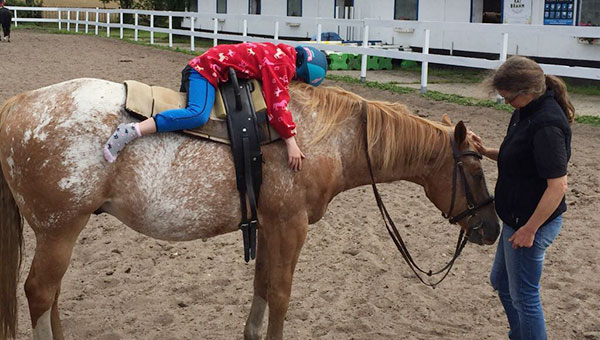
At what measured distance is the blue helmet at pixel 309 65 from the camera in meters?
3.89

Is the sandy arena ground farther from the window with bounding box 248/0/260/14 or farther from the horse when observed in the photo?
the window with bounding box 248/0/260/14

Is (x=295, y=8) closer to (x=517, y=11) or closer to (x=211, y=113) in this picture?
(x=517, y=11)

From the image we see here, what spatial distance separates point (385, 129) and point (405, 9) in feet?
49.2

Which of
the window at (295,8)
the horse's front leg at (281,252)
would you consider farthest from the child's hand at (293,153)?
the window at (295,8)

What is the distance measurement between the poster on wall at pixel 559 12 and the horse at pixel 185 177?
11278 millimetres

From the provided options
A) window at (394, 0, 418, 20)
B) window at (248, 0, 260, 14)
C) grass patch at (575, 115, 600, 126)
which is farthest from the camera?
window at (248, 0, 260, 14)

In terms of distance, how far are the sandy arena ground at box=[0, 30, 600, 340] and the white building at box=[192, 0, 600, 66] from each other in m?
6.48

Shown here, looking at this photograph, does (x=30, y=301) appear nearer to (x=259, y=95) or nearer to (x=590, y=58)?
(x=259, y=95)

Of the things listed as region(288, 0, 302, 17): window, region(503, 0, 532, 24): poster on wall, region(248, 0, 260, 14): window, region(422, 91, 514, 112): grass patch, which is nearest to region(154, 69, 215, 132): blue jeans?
region(422, 91, 514, 112): grass patch

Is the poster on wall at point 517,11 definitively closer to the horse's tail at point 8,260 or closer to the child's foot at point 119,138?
the child's foot at point 119,138

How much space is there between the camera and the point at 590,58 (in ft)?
43.6

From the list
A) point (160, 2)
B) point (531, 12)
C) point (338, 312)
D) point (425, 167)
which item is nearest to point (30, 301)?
point (338, 312)

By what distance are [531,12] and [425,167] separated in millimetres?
12078

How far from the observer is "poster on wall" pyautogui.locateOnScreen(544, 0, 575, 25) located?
1385cm
